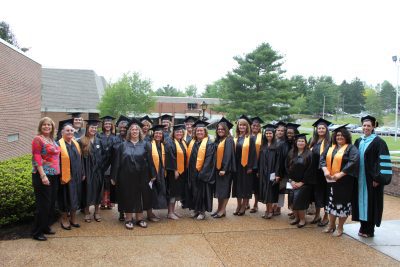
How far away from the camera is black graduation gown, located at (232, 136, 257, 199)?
22.1ft

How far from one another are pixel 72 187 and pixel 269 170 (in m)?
3.48

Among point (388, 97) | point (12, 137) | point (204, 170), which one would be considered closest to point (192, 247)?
point (204, 170)

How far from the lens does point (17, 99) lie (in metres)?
14.1

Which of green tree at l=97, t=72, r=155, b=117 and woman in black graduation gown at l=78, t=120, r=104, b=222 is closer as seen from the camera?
woman in black graduation gown at l=78, t=120, r=104, b=222

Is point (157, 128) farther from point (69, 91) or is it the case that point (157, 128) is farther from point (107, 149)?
point (69, 91)

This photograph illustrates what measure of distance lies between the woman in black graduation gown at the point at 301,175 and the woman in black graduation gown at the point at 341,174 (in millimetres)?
333

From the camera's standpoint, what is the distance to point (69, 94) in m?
32.7

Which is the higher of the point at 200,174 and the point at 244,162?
the point at 244,162

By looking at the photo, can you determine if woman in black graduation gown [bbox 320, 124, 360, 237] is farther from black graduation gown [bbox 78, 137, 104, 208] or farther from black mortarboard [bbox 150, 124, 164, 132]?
black graduation gown [bbox 78, 137, 104, 208]

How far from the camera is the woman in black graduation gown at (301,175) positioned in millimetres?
6078

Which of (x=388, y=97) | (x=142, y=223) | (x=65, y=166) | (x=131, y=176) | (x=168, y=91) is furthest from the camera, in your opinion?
(x=168, y=91)

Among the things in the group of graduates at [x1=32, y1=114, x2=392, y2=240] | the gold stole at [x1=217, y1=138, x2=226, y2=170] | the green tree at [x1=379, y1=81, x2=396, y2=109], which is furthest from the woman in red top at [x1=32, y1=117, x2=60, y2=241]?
the green tree at [x1=379, y1=81, x2=396, y2=109]

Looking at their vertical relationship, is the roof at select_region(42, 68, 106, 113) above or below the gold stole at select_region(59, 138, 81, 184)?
above

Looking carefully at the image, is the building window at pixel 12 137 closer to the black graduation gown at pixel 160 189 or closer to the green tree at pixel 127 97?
the black graduation gown at pixel 160 189
